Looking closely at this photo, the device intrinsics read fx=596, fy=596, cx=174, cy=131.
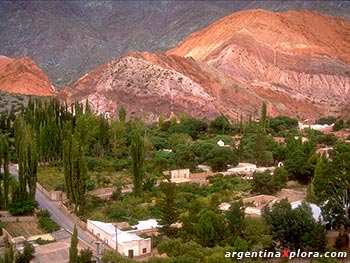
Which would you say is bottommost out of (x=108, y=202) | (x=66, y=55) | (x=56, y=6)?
(x=108, y=202)

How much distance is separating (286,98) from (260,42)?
18.4m

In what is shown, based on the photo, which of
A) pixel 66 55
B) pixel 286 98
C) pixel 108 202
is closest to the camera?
pixel 108 202

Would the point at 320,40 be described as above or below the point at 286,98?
above

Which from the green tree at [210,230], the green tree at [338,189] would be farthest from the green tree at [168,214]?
the green tree at [338,189]

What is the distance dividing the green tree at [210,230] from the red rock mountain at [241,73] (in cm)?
4973

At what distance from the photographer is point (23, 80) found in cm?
9819

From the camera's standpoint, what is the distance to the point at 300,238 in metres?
26.5

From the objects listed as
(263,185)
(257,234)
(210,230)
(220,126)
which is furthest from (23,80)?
(257,234)

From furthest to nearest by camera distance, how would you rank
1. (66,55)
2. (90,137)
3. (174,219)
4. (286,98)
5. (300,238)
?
(66,55) → (286,98) → (90,137) → (174,219) → (300,238)

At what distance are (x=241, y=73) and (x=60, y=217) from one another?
70045 mm

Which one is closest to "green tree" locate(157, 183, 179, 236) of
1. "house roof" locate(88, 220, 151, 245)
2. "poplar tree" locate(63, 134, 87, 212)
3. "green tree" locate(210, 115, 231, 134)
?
"house roof" locate(88, 220, 151, 245)

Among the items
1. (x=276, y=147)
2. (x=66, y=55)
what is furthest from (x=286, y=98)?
(x=66, y=55)

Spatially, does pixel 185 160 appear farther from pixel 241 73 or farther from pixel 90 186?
pixel 241 73

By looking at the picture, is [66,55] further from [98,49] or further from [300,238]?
[300,238]
